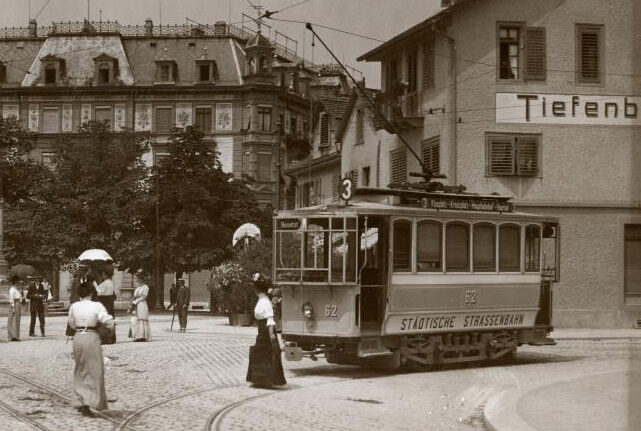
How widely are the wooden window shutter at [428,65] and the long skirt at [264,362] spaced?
21.6 m

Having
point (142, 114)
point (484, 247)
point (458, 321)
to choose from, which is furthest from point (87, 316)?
point (142, 114)

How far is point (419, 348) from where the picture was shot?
20.6 m

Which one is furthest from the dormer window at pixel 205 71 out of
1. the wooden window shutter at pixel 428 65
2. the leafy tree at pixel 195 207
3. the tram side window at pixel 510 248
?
the tram side window at pixel 510 248

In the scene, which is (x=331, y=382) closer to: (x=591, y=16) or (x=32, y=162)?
(x=591, y=16)

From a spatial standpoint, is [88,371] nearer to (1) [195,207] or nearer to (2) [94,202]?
(1) [195,207]

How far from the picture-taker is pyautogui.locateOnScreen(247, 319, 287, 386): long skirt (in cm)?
1703

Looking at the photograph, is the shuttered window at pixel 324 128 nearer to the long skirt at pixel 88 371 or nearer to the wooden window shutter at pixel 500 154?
the wooden window shutter at pixel 500 154

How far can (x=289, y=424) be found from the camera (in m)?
13.2

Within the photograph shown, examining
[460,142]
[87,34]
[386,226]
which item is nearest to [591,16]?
[460,142]

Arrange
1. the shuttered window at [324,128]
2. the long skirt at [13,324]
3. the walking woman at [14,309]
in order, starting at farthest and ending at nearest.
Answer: the shuttered window at [324,128] → the long skirt at [13,324] → the walking woman at [14,309]

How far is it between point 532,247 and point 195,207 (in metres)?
34.0

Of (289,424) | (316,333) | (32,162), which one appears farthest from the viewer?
(32,162)

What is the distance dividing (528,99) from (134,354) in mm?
16122

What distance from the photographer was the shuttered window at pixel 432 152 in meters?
36.9
